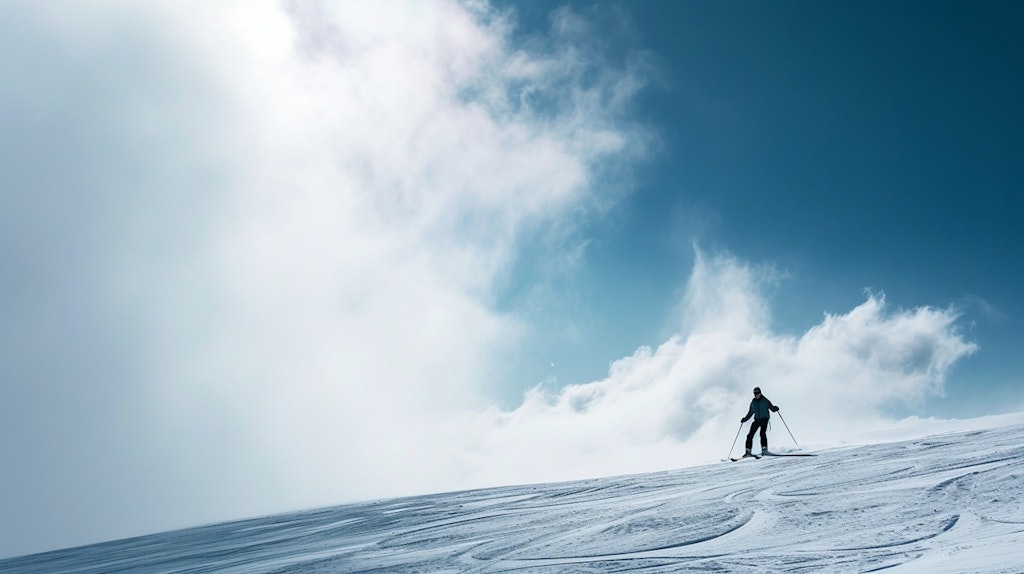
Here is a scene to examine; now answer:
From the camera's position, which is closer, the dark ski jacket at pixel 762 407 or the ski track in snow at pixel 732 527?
the ski track in snow at pixel 732 527

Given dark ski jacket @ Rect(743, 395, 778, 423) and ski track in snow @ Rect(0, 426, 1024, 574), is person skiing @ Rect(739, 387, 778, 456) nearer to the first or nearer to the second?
dark ski jacket @ Rect(743, 395, 778, 423)

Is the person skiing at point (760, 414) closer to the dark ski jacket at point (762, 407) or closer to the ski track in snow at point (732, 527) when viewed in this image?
the dark ski jacket at point (762, 407)

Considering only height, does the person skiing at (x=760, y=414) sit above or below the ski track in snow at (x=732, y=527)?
above

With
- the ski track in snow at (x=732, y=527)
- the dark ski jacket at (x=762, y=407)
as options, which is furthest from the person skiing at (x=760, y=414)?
the ski track in snow at (x=732, y=527)

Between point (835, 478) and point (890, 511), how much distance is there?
4.19m

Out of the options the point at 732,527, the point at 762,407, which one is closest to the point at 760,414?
the point at 762,407

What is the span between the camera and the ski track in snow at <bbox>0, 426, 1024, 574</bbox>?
7.01 metres

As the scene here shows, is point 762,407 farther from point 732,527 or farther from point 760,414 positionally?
point 732,527

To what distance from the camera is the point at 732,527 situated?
9195mm

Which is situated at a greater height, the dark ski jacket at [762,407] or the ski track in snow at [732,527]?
the dark ski jacket at [762,407]

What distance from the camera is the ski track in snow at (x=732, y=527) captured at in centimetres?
701

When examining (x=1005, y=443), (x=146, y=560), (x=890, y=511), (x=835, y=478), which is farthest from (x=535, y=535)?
(x=146, y=560)

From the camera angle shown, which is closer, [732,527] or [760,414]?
[732,527]

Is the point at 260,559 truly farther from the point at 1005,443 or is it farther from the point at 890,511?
the point at 1005,443
